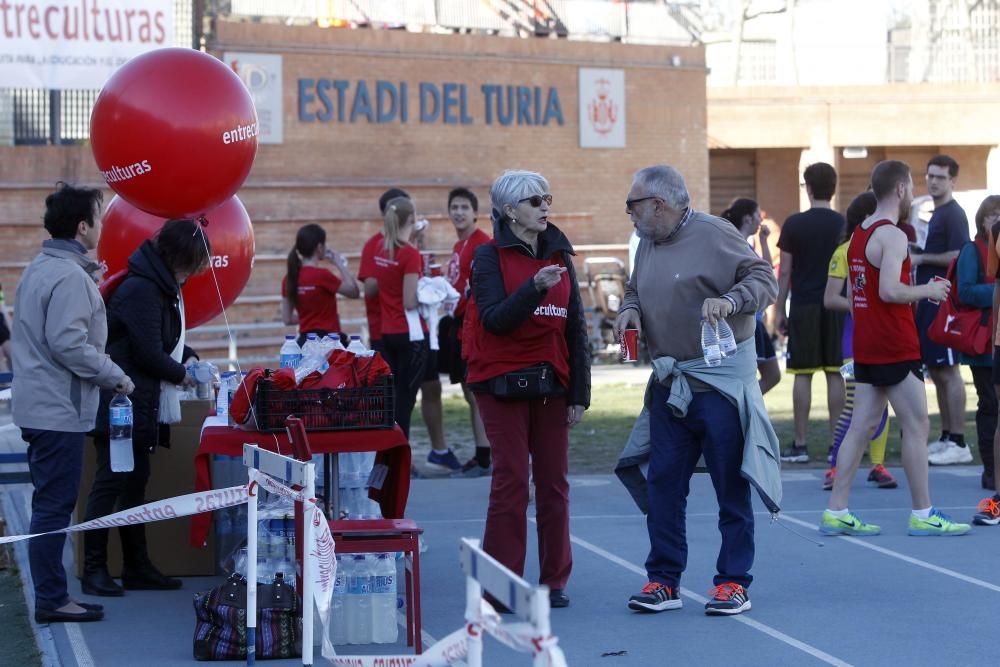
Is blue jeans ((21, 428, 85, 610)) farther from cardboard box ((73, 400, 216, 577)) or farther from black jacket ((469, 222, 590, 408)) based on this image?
black jacket ((469, 222, 590, 408))

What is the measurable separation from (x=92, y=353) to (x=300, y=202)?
1801 cm

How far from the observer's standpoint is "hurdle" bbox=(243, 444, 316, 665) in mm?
5406

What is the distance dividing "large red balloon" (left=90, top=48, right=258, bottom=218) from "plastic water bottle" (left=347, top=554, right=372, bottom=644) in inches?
93.9

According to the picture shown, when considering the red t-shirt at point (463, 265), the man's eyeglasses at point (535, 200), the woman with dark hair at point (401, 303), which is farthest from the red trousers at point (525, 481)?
the woman with dark hair at point (401, 303)

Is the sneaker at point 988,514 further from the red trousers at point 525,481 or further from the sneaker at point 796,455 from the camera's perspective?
the red trousers at point 525,481

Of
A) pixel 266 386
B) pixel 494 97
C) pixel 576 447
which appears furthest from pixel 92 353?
pixel 494 97

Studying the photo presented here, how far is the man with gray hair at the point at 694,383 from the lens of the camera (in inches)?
251

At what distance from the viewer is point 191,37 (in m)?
23.7

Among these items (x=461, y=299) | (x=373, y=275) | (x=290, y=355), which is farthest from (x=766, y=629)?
(x=373, y=275)

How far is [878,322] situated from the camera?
8.04m

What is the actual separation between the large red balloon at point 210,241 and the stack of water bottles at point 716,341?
137 inches

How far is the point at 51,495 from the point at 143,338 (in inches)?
36.6

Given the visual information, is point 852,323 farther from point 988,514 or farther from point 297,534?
point 297,534

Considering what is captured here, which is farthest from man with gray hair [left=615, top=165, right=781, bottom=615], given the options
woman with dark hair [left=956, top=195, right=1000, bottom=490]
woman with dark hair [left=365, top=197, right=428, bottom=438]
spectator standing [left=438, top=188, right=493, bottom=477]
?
woman with dark hair [left=365, top=197, right=428, bottom=438]
